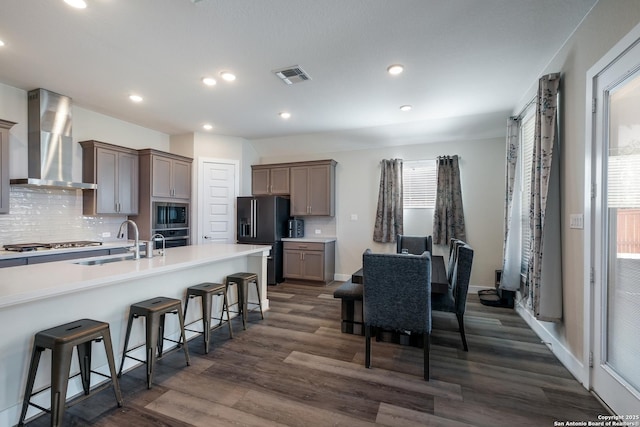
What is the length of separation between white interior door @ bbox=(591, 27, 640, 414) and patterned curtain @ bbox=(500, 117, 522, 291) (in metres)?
1.78

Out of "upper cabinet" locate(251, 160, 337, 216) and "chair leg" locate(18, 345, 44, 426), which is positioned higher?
"upper cabinet" locate(251, 160, 337, 216)

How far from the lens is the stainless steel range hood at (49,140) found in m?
3.42

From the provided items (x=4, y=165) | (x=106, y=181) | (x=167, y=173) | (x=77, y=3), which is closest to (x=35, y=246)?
(x=4, y=165)

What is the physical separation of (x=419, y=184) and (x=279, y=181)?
267 centimetres

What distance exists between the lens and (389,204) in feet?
16.7

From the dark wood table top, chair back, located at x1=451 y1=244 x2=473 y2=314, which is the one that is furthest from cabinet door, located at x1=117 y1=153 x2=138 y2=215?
chair back, located at x1=451 y1=244 x2=473 y2=314

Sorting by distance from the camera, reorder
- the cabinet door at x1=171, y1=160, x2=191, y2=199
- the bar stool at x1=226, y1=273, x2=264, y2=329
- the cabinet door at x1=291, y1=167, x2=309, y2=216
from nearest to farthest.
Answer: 1. the bar stool at x1=226, y1=273, x2=264, y2=329
2. the cabinet door at x1=171, y1=160, x2=191, y2=199
3. the cabinet door at x1=291, y1=167, x2=309, y2=216

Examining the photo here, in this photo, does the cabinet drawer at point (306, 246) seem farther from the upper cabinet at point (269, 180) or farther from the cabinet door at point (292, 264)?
the upper cabinet at point (269, 180)

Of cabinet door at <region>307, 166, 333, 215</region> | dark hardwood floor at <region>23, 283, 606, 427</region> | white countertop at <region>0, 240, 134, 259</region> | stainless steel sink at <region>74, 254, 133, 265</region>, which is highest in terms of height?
cabinet door at <region>307, 166, 333, 215</region>

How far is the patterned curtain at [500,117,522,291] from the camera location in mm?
3666

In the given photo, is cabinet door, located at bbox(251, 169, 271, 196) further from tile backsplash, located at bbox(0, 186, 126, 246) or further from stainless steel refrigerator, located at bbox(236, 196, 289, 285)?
tile backsplash, located at bbox(0, 186, 126, 246)

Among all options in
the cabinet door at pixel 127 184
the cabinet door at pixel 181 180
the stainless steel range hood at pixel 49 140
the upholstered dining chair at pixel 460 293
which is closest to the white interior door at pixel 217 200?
the cabinet door at pixel 181 180

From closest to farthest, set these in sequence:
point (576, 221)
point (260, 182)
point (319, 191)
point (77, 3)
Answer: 1. point (77, 3)
2. point (576, 221)
3. point (319, 191)
4. point (260, 182)

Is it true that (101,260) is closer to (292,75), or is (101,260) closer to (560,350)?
(292,75)
